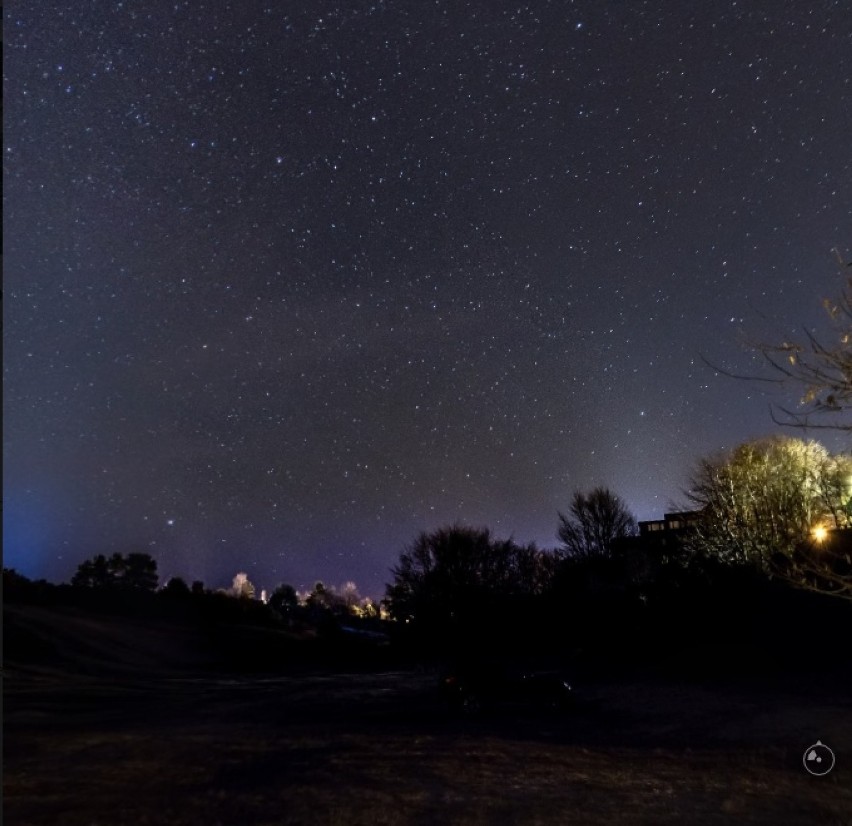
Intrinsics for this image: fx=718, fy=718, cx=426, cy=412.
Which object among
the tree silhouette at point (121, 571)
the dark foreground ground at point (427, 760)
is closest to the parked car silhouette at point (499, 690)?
the dark foreground ground at point (427, 760)

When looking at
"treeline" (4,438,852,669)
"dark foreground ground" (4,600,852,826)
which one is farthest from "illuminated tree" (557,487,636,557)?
"dark foreground ground" (4,600,852,826)

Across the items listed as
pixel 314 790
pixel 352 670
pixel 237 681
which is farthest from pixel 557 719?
pixel 352 670

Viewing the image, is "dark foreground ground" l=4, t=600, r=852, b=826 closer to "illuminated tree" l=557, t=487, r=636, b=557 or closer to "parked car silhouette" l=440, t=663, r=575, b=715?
"parked car silhouette" l=440, t=663, r=575, b=715

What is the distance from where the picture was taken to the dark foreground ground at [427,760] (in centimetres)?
1032

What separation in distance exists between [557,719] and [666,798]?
9.63 m

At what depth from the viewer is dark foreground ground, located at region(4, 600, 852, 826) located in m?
10.3

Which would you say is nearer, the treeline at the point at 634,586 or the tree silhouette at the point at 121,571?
the treeline at the point at 634,586

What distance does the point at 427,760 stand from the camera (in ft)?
45.4

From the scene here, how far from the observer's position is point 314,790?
1151 cm

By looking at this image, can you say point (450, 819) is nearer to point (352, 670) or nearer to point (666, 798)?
point (666, 798)
